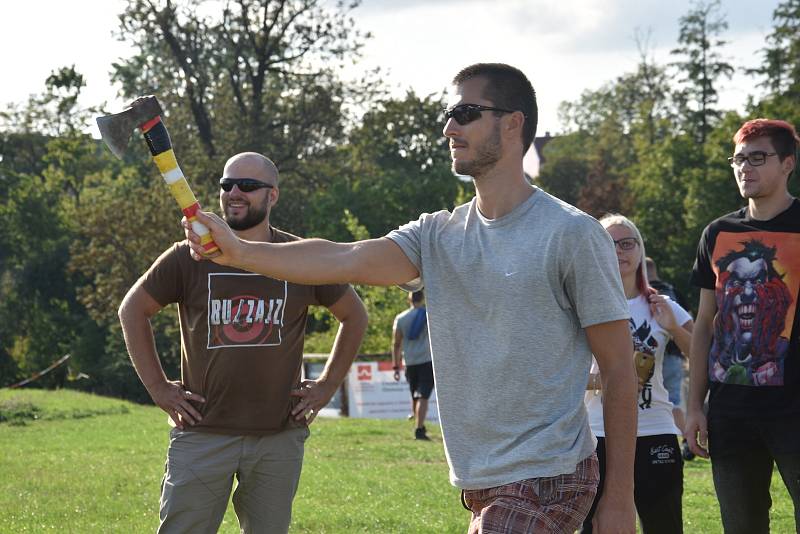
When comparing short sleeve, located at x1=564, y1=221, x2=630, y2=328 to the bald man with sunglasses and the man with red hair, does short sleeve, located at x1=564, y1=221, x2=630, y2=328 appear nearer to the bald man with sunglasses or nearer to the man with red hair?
the man with red hair

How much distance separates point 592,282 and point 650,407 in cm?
253

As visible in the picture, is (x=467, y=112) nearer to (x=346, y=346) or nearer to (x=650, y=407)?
(x=346, y=346)

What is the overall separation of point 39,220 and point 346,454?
45784mm

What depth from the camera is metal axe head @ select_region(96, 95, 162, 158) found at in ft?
11.6

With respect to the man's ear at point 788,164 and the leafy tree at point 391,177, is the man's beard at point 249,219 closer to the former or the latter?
the man's ear at point 788,164

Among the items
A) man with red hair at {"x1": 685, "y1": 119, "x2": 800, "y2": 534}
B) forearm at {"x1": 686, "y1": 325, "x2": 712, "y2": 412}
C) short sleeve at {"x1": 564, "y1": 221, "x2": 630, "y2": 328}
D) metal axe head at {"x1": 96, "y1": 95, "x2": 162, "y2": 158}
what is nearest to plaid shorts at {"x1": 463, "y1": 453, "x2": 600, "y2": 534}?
short sleeve at {"x1": 564, "y1": 221, "x2": 630, "y2": 328}

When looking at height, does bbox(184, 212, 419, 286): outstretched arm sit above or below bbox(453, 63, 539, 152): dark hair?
below

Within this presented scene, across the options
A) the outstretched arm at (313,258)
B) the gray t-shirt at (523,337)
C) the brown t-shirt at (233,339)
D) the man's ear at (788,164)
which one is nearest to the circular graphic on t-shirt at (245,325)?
the brown t-shirt at (233,339)

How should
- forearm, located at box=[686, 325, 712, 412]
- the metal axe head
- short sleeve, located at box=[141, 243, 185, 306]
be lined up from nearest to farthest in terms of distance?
1. the metal axe head
2. short sleeve, located at box=[141, 243, 185, 306]
3. forearm, located at box=[686, 325, 712, 412]

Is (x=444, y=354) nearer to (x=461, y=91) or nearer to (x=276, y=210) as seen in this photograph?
(x=461, y=91)

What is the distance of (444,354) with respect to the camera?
3.93 m

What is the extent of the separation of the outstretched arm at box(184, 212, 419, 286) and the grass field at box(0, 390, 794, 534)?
5.31 metres

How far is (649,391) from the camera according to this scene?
6121mm

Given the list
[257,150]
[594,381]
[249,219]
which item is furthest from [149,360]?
[257,150]
